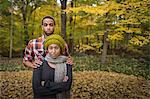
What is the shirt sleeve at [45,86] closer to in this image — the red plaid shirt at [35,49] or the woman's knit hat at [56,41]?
the woman's knit hat at [56,41]

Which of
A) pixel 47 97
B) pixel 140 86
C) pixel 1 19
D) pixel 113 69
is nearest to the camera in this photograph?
pixel 47 97

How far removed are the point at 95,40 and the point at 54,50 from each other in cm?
1182

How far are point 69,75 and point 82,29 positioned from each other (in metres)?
17.5

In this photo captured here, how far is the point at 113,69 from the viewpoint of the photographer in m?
12.3

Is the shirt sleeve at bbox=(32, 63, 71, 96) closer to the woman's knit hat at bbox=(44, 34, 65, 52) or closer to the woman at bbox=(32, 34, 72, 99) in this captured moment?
the woman at bbox=(32, 34, 72, 99)

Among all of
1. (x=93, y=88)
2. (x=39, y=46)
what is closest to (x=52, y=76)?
(x=39, y=46)

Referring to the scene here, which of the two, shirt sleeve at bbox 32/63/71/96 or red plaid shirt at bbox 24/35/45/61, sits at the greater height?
red plaid shirt at bbox 24/35/45/61

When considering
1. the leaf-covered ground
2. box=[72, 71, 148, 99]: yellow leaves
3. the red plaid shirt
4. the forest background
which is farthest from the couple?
box=[72, 71, 148, 99]: yellow leaves

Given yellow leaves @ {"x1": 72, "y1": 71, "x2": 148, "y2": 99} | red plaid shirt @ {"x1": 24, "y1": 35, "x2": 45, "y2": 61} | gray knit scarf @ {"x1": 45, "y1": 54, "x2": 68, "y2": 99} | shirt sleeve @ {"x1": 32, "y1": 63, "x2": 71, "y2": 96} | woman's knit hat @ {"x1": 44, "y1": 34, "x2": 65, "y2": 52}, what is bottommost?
yellow leaves @ {"x1": 72, "y1": 71, "x2": 148, "y2": 99}

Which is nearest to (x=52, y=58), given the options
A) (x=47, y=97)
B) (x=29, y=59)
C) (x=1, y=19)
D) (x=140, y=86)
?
(x=47, y=97)

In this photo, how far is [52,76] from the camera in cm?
218

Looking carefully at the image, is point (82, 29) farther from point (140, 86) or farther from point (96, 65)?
point (140, 86)

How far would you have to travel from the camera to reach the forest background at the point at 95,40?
8.10m

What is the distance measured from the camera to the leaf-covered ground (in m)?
7.71
